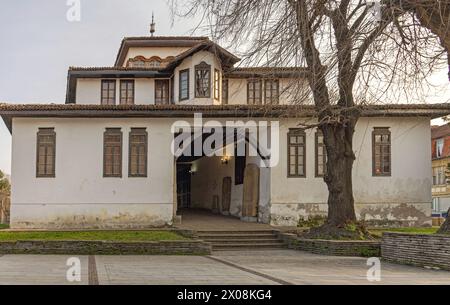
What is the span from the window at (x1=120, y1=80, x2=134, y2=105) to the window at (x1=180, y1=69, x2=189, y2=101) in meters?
2.86

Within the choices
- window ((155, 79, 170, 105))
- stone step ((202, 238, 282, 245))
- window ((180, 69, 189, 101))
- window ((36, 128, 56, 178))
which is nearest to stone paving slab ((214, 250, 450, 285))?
stone step ((202, 238, 282, 245))

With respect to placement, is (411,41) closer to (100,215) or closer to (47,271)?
(47,271)

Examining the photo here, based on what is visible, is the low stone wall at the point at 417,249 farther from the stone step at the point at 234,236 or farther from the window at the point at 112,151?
the window at the point at 112,151

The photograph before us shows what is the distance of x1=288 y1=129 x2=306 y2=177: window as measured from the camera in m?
22.8

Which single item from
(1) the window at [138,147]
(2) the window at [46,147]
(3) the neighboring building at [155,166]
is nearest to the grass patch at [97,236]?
A: (3) the neighboring building at [155,166]

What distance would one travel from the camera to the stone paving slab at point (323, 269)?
10484mm

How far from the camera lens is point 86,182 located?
2258 cm

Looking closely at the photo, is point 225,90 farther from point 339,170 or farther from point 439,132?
point 439,132

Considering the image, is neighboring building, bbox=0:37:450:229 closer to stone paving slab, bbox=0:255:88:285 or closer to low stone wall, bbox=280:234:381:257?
low stone wall, bbox=280:234:381:257

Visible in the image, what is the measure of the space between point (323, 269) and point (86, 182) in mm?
12467

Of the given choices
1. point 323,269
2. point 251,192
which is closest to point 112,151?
point 251,192

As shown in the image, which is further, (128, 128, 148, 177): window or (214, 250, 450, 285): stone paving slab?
(128, 128, 148, 177): window
